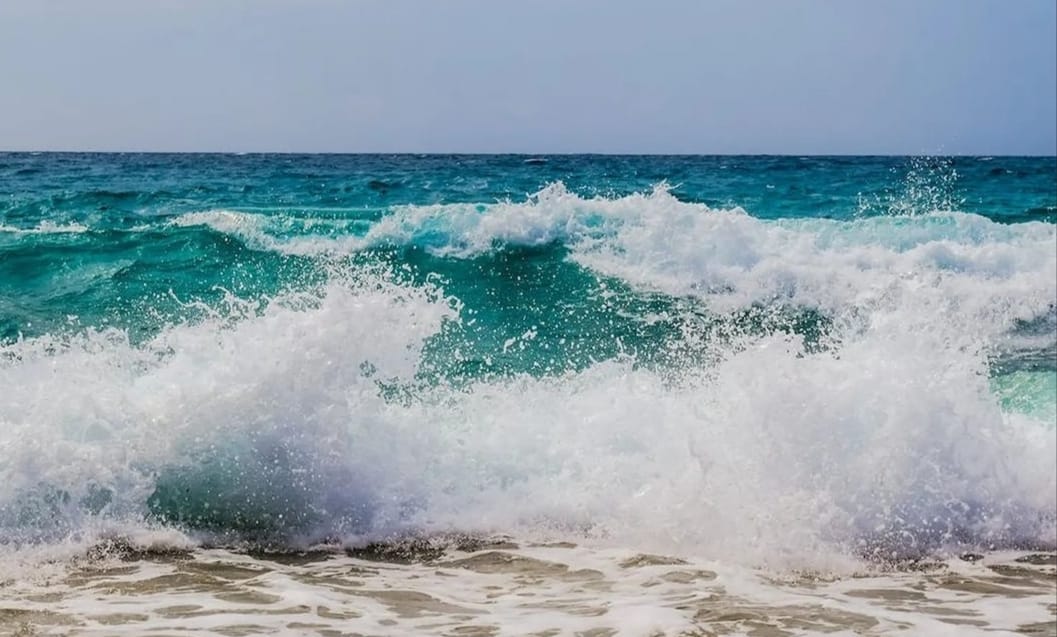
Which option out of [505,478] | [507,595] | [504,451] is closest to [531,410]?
[504,451]

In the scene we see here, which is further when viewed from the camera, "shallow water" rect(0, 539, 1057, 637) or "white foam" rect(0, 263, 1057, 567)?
"white foam" rect(0, 263, 1057, 567)

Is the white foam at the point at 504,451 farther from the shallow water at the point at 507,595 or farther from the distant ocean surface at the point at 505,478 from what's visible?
the shallow water at the point at 507,595

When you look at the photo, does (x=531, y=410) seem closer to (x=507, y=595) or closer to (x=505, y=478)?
(x=505, y=478)

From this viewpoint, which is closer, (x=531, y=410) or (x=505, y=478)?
(x=505, y=478)

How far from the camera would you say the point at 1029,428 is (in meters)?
7.16

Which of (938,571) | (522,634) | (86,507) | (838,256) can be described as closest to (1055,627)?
(938,571)

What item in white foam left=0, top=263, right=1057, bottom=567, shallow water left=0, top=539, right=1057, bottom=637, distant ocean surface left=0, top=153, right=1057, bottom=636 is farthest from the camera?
white foam left=0, top=263, right=1057, bottom=567

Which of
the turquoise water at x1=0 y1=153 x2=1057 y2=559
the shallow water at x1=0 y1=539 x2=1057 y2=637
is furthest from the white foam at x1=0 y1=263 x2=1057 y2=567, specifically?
the shallow water at x1=0 y1=539 x2=1057 y2=637

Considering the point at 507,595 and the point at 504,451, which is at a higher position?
the point at 504,451

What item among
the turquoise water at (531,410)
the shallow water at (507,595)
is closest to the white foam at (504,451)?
the turquoise water at (531,410)

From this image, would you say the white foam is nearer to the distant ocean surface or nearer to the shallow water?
the distant ocean surface

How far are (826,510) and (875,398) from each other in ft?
2.92

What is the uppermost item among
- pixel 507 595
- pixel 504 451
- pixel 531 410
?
pixel 531 410

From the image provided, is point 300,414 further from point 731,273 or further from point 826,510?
point 731,273
